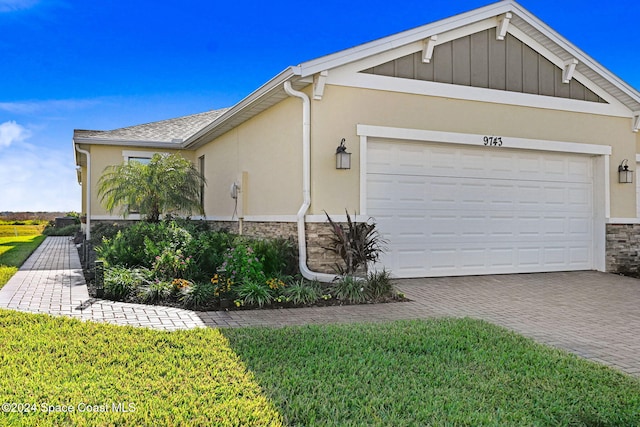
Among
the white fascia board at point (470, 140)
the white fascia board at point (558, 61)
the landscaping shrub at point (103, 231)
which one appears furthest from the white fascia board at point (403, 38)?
the landscaping shrub at point (103, 231)

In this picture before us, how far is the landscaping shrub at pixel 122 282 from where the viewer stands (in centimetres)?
766

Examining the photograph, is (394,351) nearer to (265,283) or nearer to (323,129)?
(265,283)

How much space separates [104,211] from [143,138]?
252cm

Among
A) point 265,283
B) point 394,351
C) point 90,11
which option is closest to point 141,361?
point 394,351

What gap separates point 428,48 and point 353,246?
4.08 meters

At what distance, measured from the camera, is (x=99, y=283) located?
7.68 metres

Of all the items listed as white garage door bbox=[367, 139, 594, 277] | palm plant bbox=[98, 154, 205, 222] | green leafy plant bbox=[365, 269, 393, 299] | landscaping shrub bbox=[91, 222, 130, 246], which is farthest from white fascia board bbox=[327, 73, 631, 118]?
landscaping shrub bbox=[91, 222, 130, 246]

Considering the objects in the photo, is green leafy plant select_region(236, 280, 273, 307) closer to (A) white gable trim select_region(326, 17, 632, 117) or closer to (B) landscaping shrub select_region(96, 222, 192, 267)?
(B) landscaping shrub select_region(96, 222, 192, 267)

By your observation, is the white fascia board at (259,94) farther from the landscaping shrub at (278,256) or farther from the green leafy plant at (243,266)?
the green leafy plant at (243,266)

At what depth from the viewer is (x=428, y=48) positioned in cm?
973

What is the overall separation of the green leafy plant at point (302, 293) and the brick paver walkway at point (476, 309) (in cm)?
34

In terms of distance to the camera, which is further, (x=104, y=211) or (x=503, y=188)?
(x=104, y=211)

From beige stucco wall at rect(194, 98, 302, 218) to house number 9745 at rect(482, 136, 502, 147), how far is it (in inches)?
150

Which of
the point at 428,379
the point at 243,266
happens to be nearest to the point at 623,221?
the point at 243,266
